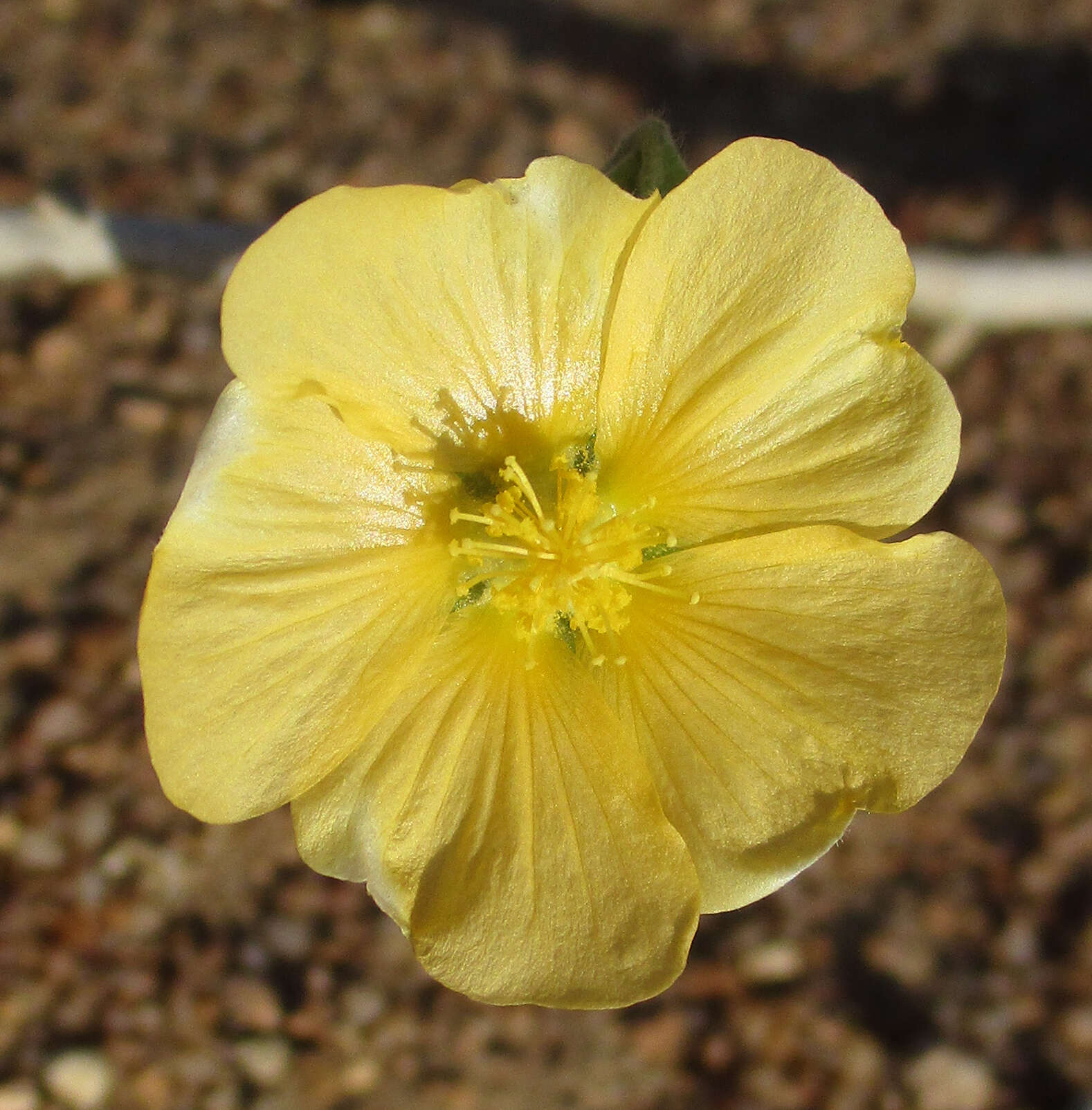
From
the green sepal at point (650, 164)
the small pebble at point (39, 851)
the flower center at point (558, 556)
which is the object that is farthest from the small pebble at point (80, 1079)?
the green sepal at point (650, 164)

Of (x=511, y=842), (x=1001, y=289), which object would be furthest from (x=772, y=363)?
(x=1001, y=289)

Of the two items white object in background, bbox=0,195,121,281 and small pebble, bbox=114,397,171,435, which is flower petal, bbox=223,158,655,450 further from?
small pebble, bbox=114,397,171,435

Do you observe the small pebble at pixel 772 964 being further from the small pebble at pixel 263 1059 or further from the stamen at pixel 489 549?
the stamen at pixel 489 549

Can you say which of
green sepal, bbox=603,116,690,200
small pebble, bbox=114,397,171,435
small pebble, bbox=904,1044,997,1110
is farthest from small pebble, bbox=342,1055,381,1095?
green sepal, bbox=603,116,690,200

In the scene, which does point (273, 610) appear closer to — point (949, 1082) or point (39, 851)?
point (39, 851)

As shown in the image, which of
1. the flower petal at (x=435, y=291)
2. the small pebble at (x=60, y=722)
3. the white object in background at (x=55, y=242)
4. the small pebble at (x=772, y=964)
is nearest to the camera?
the flower petal at (x=435, y=291)
